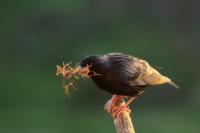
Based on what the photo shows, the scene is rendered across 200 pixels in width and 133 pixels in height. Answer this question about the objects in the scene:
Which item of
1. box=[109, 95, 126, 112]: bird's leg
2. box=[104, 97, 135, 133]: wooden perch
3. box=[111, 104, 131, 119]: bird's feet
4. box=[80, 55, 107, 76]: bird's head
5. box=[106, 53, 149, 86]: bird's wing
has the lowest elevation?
box=[104, 97, 135, 133]: wooden perch

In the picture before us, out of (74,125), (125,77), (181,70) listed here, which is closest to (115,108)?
(125,77)

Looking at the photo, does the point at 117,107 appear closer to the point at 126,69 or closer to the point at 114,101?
the point at 114,101

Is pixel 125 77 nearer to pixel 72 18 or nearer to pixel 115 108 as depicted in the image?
pixel 115 108

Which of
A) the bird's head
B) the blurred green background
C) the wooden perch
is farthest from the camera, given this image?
the blurred green background

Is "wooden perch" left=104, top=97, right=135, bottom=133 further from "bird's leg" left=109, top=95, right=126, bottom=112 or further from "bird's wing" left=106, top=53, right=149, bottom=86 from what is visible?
"bird's wing" left=106, top=53, right=149, bottom=86

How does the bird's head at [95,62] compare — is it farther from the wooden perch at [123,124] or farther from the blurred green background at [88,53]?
the blurred green background at [88,53]

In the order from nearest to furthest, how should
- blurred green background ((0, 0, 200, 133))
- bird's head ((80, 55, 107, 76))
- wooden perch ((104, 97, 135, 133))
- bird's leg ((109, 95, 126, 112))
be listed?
wooden perch ((104, 97, 135, 133)), bird's head ((80, 55, 107, 76)), bird's leg ((109, 95, 126, 112)), blurred green background ((0, 0, 200, 133))

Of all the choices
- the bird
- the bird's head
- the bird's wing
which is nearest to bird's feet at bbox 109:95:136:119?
the bird

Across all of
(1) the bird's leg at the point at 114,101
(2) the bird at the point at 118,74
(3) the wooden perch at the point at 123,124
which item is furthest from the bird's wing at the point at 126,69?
(3) the wooden perch at the point at 123,124
